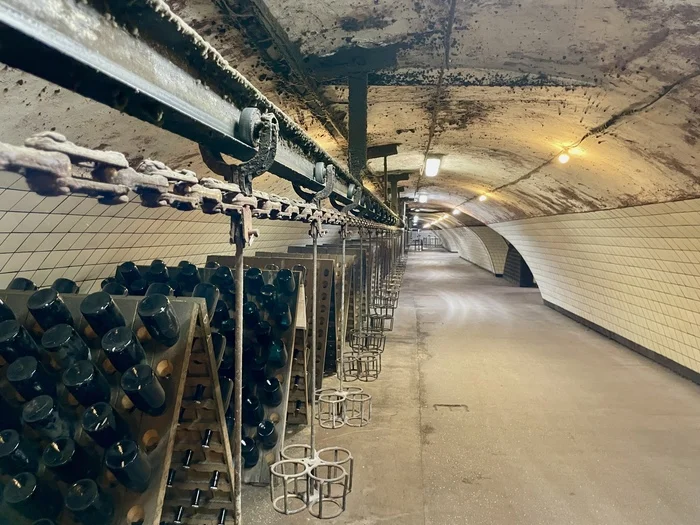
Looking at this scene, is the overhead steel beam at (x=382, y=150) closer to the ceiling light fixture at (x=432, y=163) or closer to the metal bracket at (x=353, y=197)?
the ceiling light fixture at (x=432, y=163)

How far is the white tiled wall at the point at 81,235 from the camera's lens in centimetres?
288

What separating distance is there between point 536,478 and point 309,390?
1.88 meters

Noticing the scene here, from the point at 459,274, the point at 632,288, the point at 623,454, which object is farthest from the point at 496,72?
the point at 459,274

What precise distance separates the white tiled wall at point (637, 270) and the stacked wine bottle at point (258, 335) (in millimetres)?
3715

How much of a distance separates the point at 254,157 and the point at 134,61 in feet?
1.83

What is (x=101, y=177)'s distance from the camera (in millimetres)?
790

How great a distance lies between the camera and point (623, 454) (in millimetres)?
3771

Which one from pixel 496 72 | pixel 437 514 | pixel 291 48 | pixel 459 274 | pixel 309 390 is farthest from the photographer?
pixel 459 274

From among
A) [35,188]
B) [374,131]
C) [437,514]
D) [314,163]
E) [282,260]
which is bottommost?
[437,514]

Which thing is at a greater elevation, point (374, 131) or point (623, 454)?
point (374, 131)

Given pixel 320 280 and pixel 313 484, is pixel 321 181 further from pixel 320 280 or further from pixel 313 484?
pixel 320 280

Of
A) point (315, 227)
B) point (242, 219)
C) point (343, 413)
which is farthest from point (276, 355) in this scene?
point (242, 219)

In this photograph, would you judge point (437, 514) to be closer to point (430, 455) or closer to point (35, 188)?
point (430, 455)

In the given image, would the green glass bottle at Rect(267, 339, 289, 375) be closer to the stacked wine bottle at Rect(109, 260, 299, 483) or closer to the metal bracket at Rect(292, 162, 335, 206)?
the stacked wine bottle at Rect(109, 260, 299, 483)
